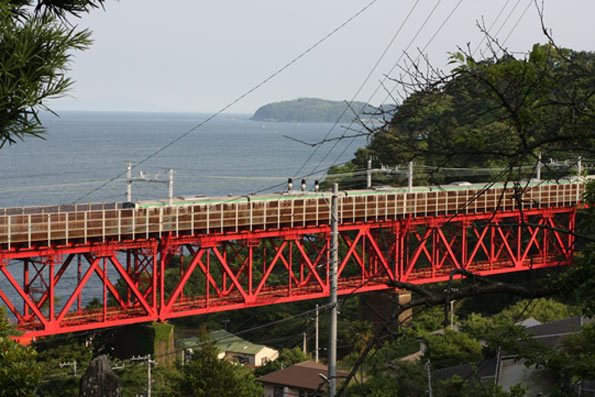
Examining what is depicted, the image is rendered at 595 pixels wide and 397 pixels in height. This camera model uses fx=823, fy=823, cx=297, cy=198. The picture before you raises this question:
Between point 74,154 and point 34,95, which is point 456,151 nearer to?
point 34,95

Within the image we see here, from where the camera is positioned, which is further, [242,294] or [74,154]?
[74,154]

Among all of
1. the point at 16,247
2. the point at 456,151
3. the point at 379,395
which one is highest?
the point at 456,151

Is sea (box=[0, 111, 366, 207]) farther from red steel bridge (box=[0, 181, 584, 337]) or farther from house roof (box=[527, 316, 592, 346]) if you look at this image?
house roof (box=[527, 316, 592, 346])

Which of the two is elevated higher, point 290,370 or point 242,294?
point 242,294

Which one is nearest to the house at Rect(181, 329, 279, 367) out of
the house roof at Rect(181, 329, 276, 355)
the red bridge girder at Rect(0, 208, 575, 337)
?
the house roof at Rect(181, 329, 276, 355)

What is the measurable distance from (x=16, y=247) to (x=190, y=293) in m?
23.1

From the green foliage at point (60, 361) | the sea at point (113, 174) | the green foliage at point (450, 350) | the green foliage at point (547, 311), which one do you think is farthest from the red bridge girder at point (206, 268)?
the sea at point (113, 174)

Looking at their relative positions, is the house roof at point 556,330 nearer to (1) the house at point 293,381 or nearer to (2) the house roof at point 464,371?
(2) the house roof at point 464,371

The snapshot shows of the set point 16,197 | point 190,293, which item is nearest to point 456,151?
point 190,293

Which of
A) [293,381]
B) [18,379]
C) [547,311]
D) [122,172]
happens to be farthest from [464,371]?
[122,172]

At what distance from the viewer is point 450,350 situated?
3397cm

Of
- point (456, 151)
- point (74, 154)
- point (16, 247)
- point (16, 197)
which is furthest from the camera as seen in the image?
point (74, 154)

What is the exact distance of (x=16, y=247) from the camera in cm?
3319

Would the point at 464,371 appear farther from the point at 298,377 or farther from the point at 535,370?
the point at 298,377
